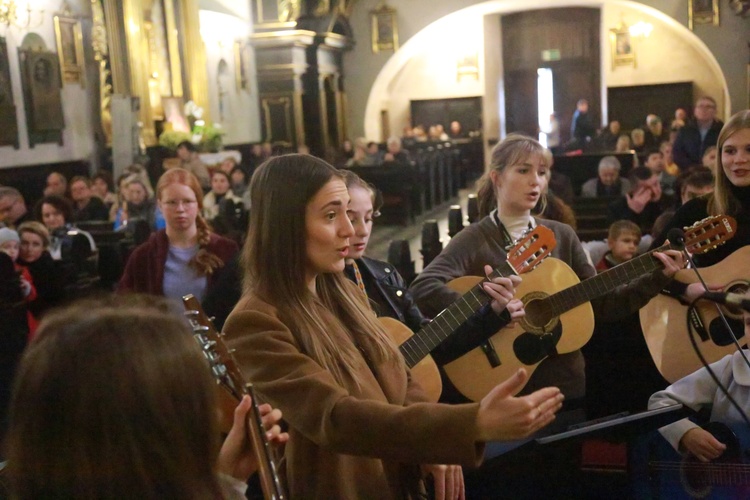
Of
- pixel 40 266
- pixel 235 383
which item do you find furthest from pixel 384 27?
pixel 235 383

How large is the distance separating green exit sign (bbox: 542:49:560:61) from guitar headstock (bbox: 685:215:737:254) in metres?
17.9

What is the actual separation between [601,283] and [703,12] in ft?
51.7

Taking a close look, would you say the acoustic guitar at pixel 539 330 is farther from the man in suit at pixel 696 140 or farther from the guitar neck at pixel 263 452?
the man in suit at pixel 696 140

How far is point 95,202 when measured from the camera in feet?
28.9

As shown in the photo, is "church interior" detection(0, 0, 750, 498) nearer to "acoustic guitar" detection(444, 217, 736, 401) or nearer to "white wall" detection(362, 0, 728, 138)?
"white wall" detection(362, 0, 728, 138)

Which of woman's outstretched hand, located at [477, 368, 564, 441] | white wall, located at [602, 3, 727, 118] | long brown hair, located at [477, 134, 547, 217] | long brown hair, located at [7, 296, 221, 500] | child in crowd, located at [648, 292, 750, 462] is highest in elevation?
white wall, located at [602, 3, 727, 118]

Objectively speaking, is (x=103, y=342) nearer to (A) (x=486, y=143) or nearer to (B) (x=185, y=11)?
(B) (x=185, y=11)

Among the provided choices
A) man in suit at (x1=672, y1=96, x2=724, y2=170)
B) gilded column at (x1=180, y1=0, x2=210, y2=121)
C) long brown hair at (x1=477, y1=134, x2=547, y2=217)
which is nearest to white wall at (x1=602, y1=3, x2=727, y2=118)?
gilded column at (x1=180, y1=0, x2=210, y2=121)

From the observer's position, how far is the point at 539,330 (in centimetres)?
310

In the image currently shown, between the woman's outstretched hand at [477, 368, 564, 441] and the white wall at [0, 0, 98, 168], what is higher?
the white wall at [0, 0, 98, 168]

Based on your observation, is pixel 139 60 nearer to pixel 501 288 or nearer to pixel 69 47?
pixel 69 47

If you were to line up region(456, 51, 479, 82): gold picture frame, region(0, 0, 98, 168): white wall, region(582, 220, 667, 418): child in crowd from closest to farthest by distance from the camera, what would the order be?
1. region(582, 220, 667, 418): child in crowd
2. region(0, 0, 98, 168): white wall
3. region(456, 51, 479, 82): gold picture frame

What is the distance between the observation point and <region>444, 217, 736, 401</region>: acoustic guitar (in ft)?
10.1

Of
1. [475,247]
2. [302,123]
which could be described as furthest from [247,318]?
[302,123]
